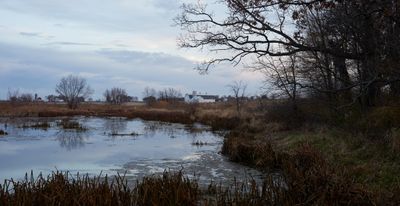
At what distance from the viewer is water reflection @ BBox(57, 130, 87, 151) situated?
23.7 meters

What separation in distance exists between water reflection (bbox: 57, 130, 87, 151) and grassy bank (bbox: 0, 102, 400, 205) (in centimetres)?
772

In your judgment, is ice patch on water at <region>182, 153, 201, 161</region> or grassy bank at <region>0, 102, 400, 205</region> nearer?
grassy bank at <region>0, 102, 400, 205</region>

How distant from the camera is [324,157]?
598 inches

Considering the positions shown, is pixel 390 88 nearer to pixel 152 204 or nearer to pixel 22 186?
pixel 152 204

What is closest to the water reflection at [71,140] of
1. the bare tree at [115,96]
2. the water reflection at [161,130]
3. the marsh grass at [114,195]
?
the water reflection at [161,130]

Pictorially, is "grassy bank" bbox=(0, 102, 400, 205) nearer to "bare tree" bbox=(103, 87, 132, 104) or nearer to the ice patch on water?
the ice patch on water

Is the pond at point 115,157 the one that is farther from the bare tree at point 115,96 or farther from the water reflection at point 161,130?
the bare tree at point 115,96

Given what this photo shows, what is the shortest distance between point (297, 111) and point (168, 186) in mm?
20708

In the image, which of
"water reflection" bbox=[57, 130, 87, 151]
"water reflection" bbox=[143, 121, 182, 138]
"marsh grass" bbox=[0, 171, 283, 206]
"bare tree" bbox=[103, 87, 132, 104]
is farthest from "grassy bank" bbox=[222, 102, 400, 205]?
"bare tree" bbox=[103, 87, 132, 104]

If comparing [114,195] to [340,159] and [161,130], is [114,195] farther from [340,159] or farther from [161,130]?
[161,130]

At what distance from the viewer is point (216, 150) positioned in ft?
72.6

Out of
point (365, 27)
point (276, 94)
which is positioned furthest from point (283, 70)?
point (365, 27)

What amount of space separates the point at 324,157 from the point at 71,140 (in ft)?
52.1

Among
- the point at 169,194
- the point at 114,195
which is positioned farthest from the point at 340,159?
the point at 114,195
